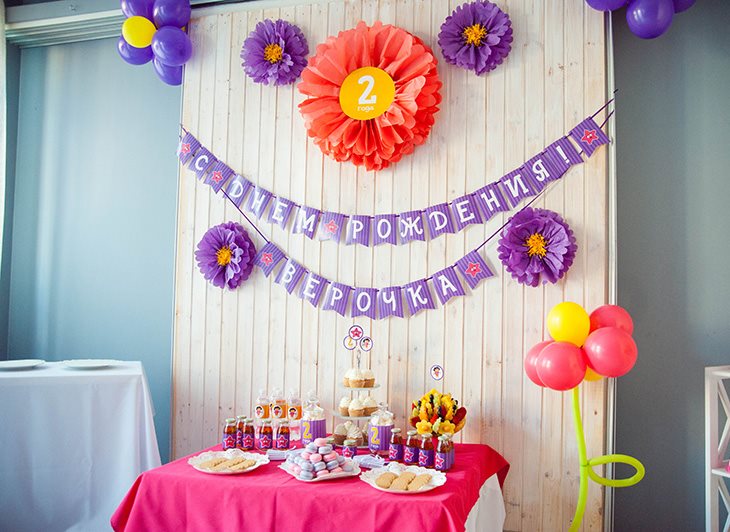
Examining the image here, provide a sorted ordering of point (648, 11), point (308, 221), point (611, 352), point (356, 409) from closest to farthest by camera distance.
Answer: point (611, 352), point (648, 11), point (356, 409), point (308, 221)

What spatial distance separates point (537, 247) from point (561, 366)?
612 mm

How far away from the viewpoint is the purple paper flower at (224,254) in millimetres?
3148

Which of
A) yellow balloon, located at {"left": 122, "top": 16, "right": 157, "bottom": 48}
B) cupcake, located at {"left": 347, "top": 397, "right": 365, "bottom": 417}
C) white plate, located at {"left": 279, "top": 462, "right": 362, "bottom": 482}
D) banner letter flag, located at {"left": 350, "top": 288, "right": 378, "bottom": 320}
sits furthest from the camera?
yellow balloon, located at {"left": 122, "top": 16, "right": 157, "bottom": 48}

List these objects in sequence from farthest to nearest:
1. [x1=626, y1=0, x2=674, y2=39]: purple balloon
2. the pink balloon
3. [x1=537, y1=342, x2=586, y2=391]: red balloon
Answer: [x1=626, y1=0, x2=674, y2=39]: purple balloon, the pink balloon, [x1=537, y1=342, x2=586, y2=391]: red balloon

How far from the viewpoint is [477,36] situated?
2885 millimetres

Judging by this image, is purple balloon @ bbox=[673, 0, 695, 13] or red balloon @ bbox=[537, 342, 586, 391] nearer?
red balloon @ bbox=[537, 342, 586, 391]

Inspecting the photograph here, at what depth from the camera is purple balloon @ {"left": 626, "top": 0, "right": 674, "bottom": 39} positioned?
2.65 meters

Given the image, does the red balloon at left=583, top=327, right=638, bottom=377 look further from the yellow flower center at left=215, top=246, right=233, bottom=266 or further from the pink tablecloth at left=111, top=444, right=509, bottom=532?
the yellow flower center at left=215, top=246, right=233, bottom=266

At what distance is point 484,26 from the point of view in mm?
2896

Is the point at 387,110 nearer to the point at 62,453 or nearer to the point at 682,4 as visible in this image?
the point at 682,4

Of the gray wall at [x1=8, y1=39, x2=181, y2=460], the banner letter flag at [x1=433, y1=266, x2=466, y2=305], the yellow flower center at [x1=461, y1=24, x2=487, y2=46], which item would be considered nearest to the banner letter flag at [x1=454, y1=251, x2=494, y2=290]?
the banner letter flag at [x1=433, y1=266, x2=466, y2=305]

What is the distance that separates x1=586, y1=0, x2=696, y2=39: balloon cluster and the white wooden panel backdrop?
0.46 ft

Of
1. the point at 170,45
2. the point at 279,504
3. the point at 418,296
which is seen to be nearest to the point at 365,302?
the point at 418,296

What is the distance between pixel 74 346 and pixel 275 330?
4.70 feet
